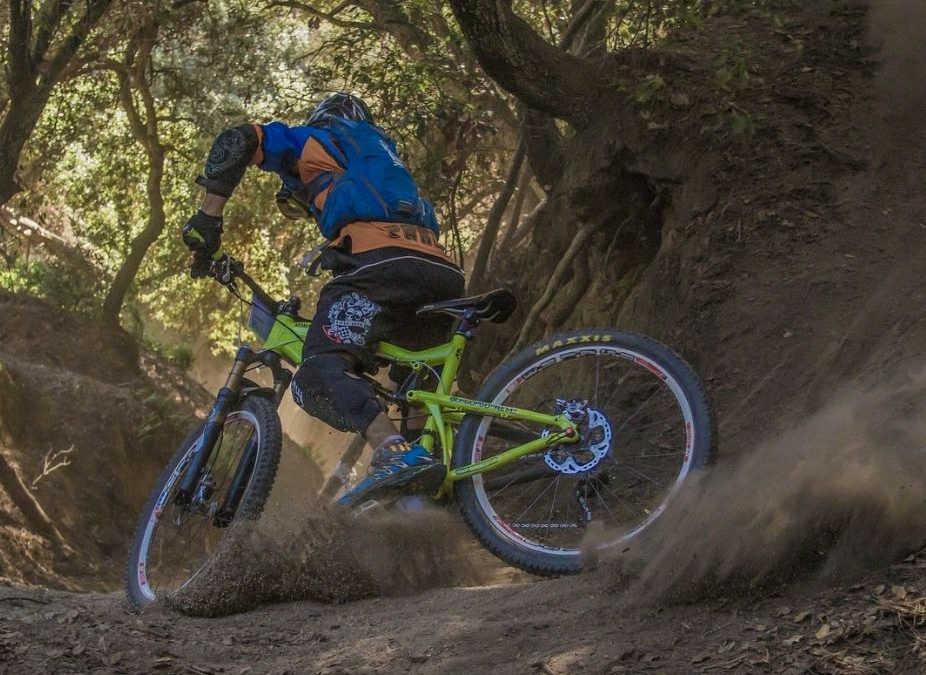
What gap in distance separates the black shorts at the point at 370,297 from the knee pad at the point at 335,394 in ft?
0.24

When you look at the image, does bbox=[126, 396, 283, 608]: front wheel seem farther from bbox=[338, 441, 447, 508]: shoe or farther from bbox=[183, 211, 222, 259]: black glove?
bbox=[183, 211, 222, 259]: black glove

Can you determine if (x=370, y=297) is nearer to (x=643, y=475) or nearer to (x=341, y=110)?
(x=341, y=110)

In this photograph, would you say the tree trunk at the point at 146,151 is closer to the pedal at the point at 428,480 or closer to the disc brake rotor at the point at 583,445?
the pedal at the point at 428,480

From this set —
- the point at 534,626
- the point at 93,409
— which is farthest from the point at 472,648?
the point at 93,409

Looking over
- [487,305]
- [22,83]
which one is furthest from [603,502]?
[22,83]

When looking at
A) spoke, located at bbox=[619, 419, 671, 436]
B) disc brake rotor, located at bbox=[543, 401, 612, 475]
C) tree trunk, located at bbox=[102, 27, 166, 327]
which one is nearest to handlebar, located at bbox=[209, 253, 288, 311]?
disc brake rotor, located at bbox=[543, 401, 612, 475]

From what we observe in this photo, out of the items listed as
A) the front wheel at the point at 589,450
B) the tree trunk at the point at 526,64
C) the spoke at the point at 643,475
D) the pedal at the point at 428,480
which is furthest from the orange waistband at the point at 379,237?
the tree trunk at the point at 526,64

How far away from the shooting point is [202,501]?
17.1 ft

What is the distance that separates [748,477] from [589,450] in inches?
32.0

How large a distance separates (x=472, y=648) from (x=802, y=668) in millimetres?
1040

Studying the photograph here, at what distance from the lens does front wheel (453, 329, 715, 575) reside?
4.38 meters

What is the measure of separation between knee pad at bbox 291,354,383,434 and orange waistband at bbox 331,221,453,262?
515 millimetres

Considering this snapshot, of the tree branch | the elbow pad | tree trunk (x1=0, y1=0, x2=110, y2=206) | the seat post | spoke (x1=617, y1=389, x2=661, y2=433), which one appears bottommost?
spoke (x1=617, y1=389, x2=661, y2=433)

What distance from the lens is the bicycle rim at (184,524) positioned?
5215mm
